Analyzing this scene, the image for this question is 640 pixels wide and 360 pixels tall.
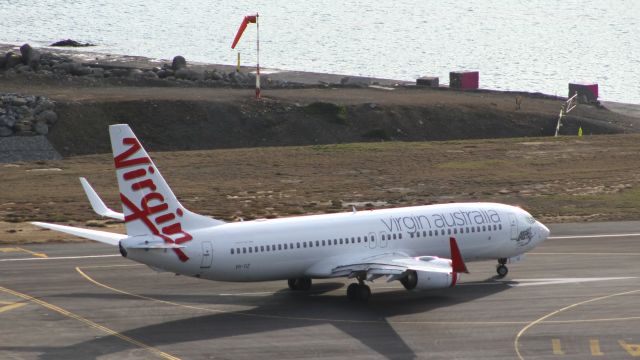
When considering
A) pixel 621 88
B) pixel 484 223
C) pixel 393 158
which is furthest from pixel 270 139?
pixel 621 88

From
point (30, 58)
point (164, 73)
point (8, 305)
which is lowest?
point (8, 305)

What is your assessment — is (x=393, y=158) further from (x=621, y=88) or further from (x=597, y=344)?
(x=621, y=88)

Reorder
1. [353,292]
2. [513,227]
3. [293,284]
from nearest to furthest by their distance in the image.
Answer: [353,292], [293,284], [513,227]

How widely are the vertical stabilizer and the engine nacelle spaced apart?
1184 cm

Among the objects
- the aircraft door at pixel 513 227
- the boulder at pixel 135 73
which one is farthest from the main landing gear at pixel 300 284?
the boulder at pixel 135 73

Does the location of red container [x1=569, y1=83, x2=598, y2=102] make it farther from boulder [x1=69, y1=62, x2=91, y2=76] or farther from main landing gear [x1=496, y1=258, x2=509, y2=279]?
main landing gear [x1=496, y1=258, x2=509, y2=279]

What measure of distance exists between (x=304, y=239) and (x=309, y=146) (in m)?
51.4

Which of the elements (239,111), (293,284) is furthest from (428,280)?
(239,111)

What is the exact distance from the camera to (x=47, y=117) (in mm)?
111188

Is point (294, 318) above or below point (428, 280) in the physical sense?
below

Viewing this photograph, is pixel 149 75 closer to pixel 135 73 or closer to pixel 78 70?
pixel 135 73

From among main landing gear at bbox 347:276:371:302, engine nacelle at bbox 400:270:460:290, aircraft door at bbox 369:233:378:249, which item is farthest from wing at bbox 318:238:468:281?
main landing gear at bbox 347:276:371:302

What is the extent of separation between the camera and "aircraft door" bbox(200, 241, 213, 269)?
56.5 metres

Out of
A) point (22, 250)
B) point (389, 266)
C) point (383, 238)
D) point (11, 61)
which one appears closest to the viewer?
point (389, 266)
